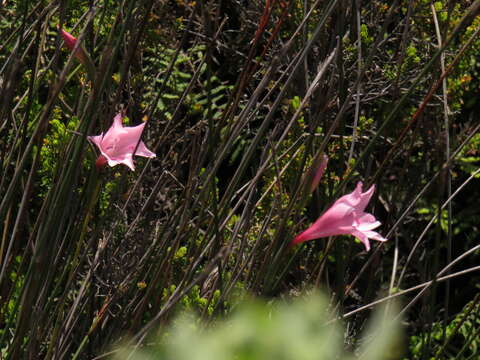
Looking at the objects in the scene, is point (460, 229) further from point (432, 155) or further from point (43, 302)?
point (43, 302)

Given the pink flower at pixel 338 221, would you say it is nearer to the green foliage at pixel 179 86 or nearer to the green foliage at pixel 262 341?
the green foliage at pixel 262 341

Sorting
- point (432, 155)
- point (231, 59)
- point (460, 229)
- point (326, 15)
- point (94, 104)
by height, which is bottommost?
point (460, 229)

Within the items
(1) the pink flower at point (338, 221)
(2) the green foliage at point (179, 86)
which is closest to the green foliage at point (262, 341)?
(1) the pink flower at point (338, 221)

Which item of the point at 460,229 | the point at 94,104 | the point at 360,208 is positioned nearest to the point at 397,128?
the point at 460,229

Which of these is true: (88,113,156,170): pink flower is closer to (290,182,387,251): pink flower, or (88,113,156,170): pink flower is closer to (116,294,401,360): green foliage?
(290,182,387,251): pink flower

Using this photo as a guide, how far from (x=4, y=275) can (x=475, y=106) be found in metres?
1.81

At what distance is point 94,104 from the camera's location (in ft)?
3.07

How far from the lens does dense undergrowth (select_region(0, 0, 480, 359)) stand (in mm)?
1036

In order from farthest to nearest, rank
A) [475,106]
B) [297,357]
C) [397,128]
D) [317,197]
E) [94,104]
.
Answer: [475,106], [397,128], [317,197], [94,104], [297,357]

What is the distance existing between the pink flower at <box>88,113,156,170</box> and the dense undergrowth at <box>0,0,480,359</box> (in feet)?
0.12

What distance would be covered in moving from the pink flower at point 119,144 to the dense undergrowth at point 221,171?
0.04m

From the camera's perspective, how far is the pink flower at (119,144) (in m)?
1.23

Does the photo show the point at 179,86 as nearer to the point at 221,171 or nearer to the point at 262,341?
the point at 221,171

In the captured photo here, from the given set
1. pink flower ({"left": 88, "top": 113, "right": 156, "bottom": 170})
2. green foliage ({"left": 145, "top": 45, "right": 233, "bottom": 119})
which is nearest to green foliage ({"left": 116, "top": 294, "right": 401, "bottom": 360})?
pink flower ({"left": 88, "top": 113, "right": 156, "bottom": 170})
